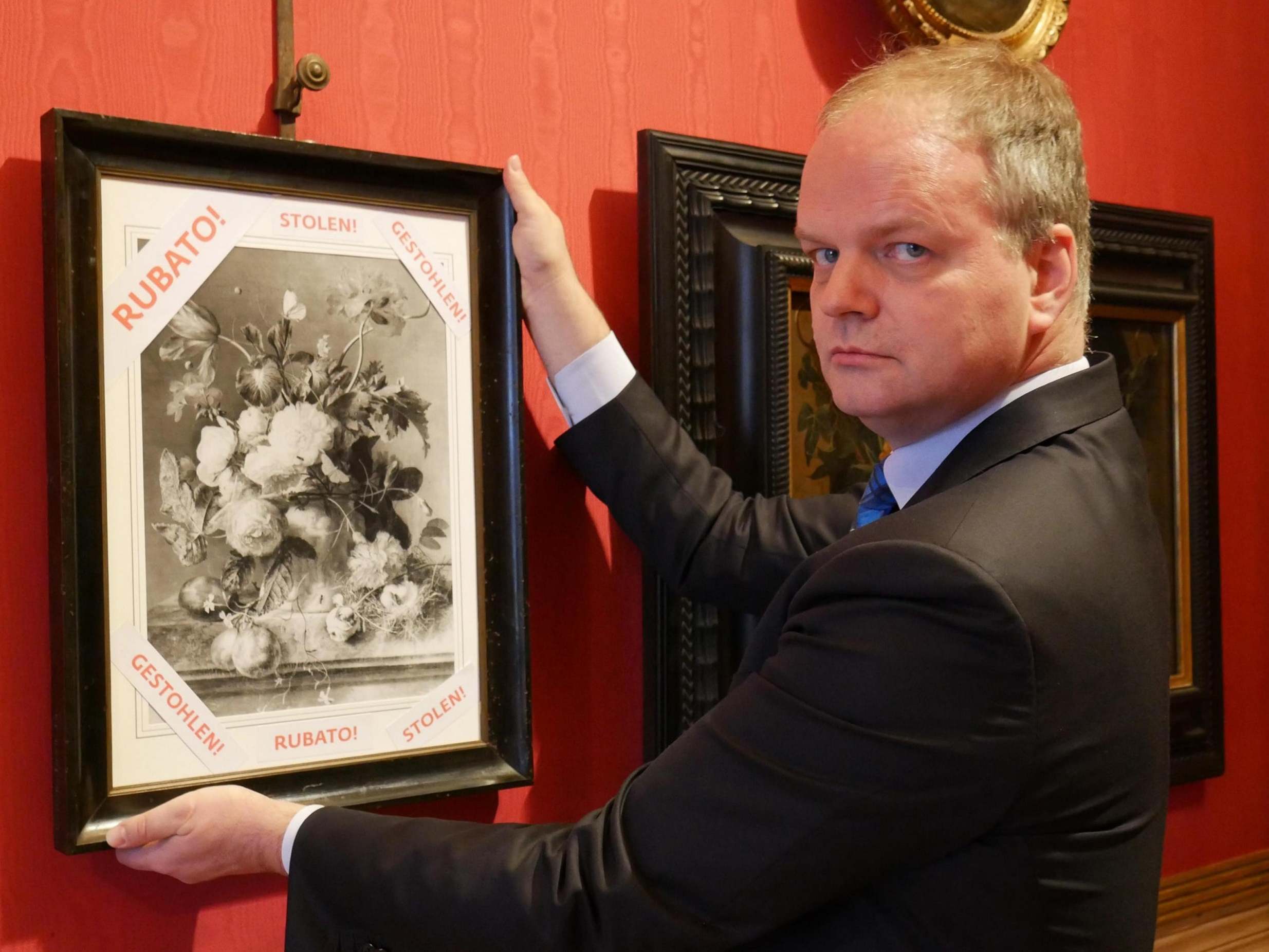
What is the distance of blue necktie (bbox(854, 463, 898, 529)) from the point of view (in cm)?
133

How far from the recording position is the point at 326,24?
135cm

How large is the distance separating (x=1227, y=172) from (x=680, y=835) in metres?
1.78

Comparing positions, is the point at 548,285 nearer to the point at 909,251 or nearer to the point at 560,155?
the point at 560,155

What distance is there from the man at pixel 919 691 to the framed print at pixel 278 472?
0.12 metres

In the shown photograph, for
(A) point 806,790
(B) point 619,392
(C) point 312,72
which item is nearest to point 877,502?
(B) point 619,392

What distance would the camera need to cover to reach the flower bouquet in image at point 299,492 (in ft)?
4.11

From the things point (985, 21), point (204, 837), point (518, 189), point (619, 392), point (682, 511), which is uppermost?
point (985, 21)

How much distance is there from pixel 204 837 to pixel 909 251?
A: 2.67 ft

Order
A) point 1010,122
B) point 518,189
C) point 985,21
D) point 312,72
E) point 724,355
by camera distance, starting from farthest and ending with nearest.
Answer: point 985,21, point 724,355, point 518,189, point 312,72, point 1010,122

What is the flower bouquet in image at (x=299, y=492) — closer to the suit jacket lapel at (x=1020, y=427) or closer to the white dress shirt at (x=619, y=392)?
the white dress shirt at (x=619, y=392)

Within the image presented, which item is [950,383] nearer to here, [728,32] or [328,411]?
[328,411]

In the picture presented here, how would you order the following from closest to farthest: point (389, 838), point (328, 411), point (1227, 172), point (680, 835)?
point (680, 835), point (389, 838), point (328, 411), point (1227, 172)

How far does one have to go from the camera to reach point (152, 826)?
3.81 feet

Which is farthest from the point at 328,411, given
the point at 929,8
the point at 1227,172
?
the point at 1227,172
